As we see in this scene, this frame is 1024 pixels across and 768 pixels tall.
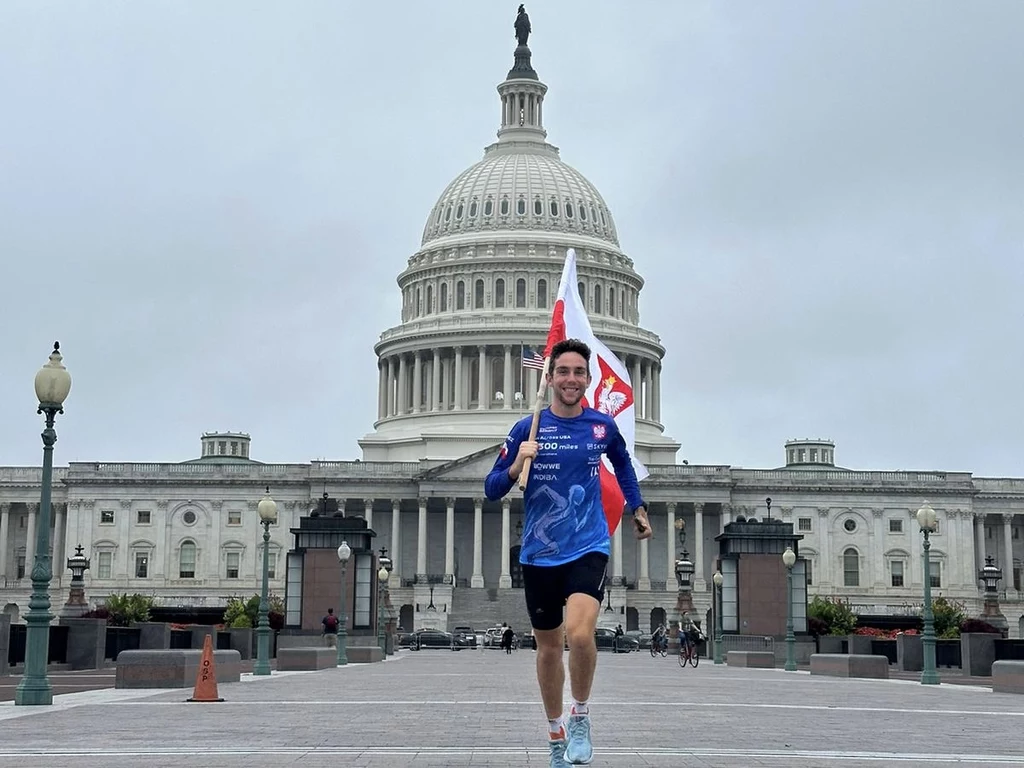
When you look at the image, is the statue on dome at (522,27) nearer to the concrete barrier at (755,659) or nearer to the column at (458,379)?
the column at (458,379)

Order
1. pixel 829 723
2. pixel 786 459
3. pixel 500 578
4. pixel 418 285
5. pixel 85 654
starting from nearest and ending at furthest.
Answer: pixel 829 723
pixel 85 654
pixel 500 578
pixel 418 285
pixel 786 459

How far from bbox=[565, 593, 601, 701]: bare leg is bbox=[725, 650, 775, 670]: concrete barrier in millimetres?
47093

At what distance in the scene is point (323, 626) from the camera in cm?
6562

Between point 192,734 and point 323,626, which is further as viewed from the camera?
point 323,626

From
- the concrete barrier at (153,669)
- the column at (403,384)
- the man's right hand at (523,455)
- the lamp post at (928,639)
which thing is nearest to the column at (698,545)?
the column at (403,384)

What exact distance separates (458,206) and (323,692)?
129938mm

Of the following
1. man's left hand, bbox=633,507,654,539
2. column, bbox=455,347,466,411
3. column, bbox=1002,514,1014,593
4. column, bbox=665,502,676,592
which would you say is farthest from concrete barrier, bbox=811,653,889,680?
column, bbox=455,347,466,411

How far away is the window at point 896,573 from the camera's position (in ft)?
455

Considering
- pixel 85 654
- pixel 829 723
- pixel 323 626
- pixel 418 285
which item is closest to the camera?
pixel 829 723

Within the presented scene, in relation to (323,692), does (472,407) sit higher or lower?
higher

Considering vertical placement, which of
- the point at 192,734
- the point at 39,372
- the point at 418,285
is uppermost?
the point at 418,285

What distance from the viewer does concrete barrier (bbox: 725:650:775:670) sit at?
61.2 meters

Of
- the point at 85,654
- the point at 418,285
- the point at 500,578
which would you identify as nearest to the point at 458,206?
the point at 418,285

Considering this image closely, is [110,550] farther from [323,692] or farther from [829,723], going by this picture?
[829,723]
